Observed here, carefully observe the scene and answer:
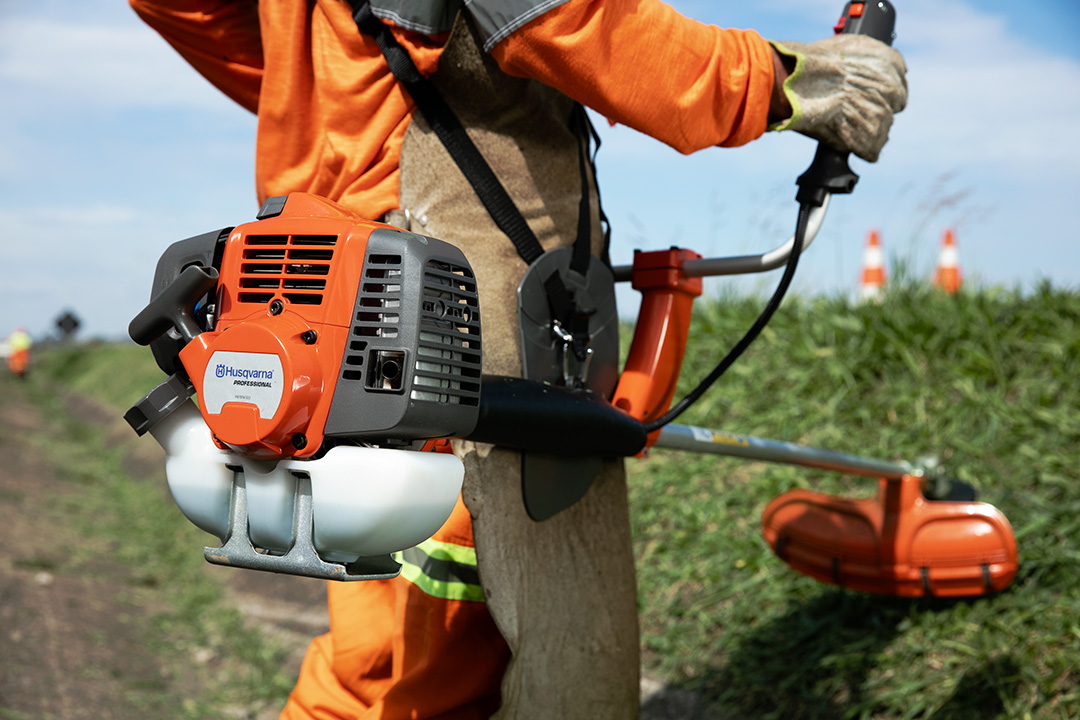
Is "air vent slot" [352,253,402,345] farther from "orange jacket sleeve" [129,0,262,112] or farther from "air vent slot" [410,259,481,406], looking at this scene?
"orange jacket sleeve" [129,0,262,112]

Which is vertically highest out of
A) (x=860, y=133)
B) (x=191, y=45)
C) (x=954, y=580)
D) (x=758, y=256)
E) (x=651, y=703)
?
(x=191, y=45)

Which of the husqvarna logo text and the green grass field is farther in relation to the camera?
the green grass field

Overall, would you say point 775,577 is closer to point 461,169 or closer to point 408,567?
point 408,567

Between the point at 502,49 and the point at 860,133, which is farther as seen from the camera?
the point at 860,133

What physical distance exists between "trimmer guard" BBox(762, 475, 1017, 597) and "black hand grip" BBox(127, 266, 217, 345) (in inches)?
73.7

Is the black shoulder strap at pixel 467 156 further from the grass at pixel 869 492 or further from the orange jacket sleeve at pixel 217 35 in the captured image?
the grass at pixel 869 492

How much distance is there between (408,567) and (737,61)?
0.95 m

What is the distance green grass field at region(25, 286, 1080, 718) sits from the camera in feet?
7.63

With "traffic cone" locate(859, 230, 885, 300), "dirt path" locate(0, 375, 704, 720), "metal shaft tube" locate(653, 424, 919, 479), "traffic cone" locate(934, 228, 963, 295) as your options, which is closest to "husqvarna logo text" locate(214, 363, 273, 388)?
"metal shaft tube" locate(653, 424, 919, 479)

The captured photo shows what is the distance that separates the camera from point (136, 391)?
38.8ft

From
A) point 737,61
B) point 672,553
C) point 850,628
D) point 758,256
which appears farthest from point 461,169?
point 672,553

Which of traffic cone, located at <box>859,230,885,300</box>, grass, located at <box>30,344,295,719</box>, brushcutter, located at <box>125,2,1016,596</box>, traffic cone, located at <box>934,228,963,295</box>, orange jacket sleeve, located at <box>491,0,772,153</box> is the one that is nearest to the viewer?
brushcutter, located at <box>125,2,1016,596</box>

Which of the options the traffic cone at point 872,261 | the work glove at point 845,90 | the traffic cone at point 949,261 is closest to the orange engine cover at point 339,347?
the work glove at point 845,90

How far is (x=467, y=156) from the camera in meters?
1.40
